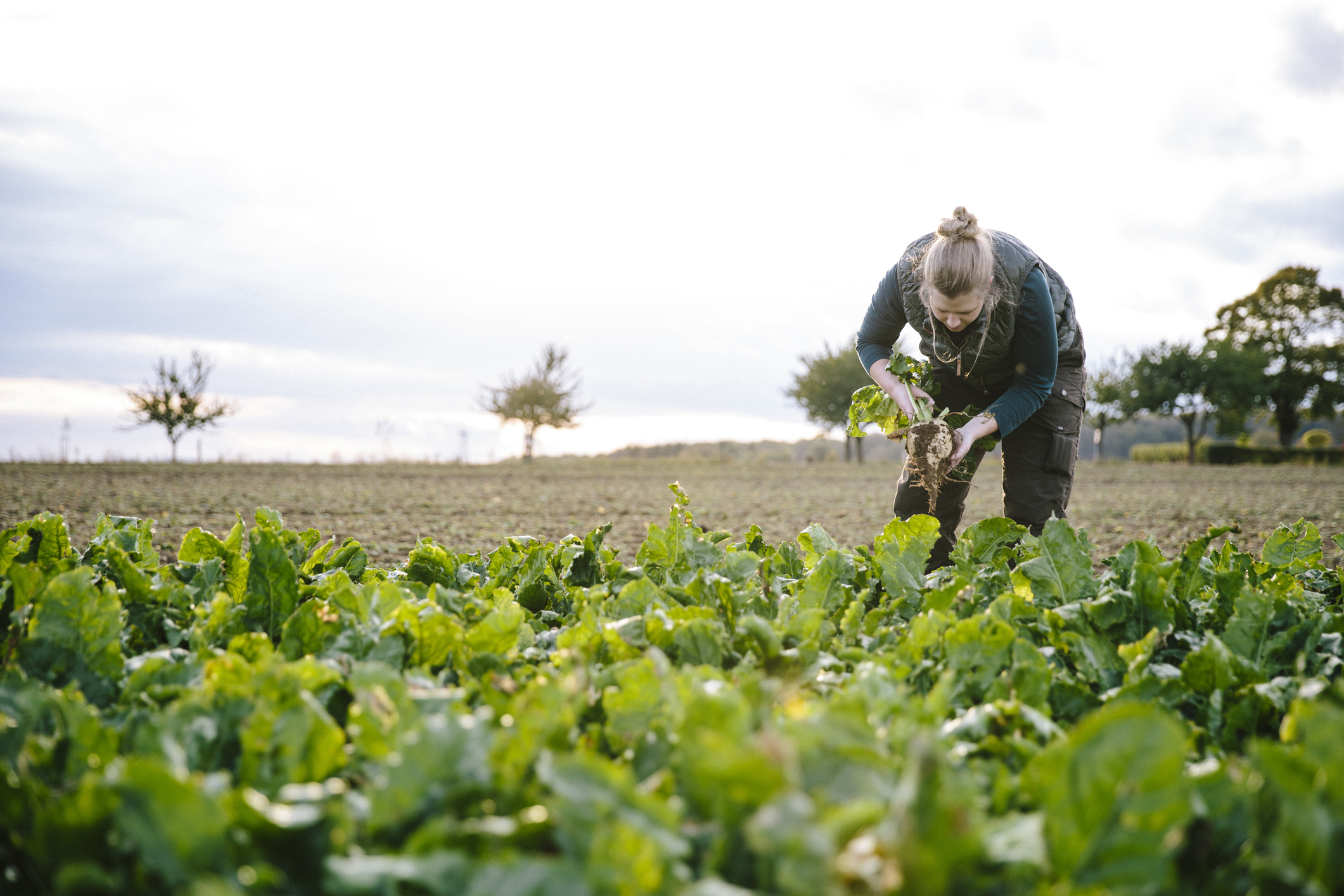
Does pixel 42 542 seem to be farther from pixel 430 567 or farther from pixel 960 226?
pixel 960 226

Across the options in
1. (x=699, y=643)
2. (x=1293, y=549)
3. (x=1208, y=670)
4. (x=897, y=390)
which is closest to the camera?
(x=1208, y=670)

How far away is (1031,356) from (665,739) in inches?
140

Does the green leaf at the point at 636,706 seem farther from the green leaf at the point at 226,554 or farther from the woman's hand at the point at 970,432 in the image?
the woman's hand at the point at 970,432

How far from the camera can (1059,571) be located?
2.15 meters

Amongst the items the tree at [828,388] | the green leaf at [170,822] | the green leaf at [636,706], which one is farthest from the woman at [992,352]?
the tree at [828,388]

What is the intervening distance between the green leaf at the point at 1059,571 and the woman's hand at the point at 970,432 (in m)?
2.00

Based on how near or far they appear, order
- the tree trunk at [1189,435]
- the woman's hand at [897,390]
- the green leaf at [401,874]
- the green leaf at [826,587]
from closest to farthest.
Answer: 1. the green leaf at [401,874]
2. the green leaf at [826,587]
3. the woman's hand at [897,390]
4. the tree trunk at [1189,435]

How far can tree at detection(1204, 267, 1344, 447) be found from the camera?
165ft

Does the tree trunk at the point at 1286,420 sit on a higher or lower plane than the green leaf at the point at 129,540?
higher

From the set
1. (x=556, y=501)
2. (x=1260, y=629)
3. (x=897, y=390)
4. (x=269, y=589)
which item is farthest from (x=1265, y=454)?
(x=269, y=589)

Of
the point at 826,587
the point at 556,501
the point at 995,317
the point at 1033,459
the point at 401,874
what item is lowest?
the point at 556,501

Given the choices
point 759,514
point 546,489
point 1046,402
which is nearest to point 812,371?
point 546,489

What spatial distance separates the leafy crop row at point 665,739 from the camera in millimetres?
860

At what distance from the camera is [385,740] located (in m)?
1.12
